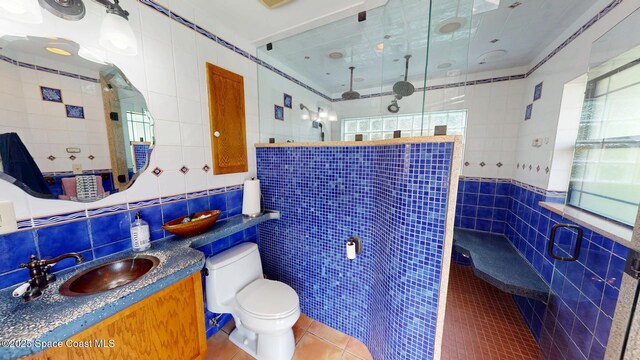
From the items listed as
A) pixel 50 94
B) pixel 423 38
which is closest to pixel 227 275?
pixel 50 94

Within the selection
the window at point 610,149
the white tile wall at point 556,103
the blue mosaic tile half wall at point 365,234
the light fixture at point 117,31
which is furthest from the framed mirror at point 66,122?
the white tile wall at point 556,103

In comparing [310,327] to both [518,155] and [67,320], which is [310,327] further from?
[518,155]

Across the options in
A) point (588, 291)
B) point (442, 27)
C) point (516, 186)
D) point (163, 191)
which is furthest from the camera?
point (516, 186)

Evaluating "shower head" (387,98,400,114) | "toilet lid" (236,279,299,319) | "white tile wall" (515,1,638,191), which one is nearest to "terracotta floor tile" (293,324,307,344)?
"toilet lid" (236,279,299,319)

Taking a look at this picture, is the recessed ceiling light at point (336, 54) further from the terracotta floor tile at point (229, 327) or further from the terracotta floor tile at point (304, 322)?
the terracotta floor tile at point (229, 327)

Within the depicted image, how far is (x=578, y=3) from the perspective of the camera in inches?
57.1

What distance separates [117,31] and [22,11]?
290 mm

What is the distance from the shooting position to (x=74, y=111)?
100 centimetres

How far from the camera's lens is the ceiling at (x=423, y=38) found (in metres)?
1.29

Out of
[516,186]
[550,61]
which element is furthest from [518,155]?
[550,61]

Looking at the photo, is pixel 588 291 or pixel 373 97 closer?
pixel 588 291

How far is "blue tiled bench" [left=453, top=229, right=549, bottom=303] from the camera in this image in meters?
1.61

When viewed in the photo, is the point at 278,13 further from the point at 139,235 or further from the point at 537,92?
the point at 537,92

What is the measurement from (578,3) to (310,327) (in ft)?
10.6
